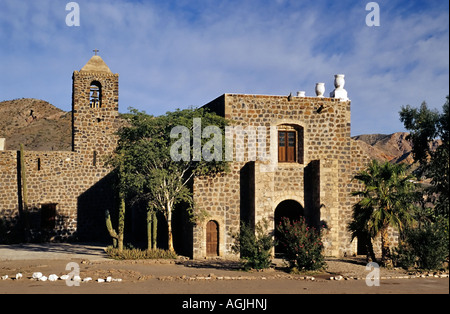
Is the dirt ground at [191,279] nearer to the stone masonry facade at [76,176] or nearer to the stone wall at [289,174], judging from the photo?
the stone wall at [289,174]

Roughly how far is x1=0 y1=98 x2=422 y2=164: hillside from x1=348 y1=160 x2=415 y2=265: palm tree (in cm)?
3937

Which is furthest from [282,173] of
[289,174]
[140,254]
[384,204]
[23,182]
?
[23,182]

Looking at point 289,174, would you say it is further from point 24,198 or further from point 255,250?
point 24,198

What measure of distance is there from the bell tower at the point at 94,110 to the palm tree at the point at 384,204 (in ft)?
53.7

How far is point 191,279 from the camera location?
54.9 feet

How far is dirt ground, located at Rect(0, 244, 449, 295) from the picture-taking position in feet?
47.4

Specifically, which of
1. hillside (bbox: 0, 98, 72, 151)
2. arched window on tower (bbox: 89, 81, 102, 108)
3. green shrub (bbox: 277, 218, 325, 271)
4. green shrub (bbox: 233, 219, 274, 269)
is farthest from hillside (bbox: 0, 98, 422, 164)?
green shrub (bbox: 277, 218, 325, 271)

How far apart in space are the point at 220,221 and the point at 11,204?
13.3 metres

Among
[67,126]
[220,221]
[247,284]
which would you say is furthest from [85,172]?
[67,126]

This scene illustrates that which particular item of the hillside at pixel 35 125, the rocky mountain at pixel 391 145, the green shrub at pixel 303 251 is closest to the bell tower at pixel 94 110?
the green shrub at pixel 303 251

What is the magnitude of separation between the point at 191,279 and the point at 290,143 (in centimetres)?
972

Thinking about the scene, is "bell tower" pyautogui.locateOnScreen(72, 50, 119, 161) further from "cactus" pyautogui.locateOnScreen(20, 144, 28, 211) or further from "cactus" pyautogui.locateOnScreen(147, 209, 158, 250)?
"cactus" pyautogui.locateOnScreen(147, 209, 158, 250)

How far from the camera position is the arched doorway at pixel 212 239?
22.9 m
